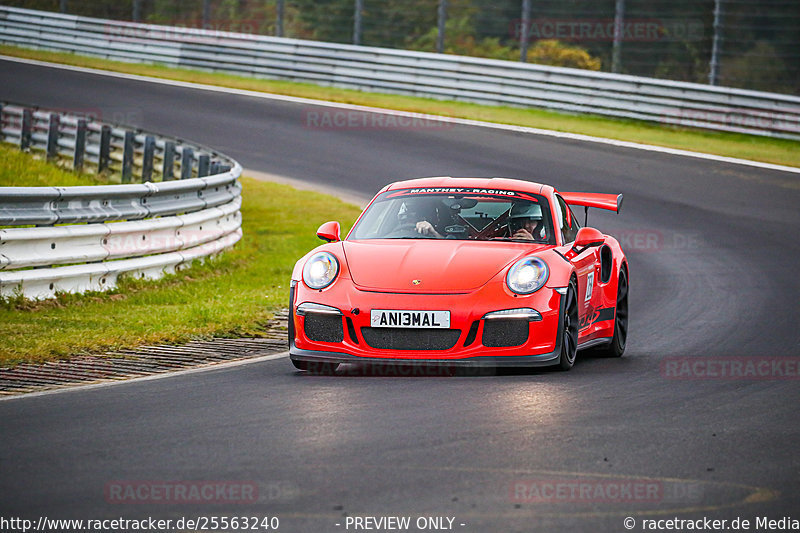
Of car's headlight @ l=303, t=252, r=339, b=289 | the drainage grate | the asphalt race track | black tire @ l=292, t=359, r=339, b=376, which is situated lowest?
the drainage grate

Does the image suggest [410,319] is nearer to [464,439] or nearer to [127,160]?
[464,439]

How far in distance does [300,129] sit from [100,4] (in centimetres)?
1277

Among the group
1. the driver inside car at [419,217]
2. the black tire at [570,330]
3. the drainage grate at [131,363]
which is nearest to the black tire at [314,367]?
the drainage grate at [131,363]

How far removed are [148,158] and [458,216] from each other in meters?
10.2

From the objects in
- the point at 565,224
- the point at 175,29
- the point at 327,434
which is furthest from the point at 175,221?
the point at 175,29

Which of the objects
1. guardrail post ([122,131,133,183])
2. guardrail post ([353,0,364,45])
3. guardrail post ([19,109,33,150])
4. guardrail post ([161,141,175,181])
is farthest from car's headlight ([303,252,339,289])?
guardrail post ([353,0,364,45])

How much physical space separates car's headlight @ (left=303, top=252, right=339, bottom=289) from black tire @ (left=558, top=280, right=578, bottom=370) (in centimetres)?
154

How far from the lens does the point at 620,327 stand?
31.3 ft

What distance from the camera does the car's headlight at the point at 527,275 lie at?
7.83 metres

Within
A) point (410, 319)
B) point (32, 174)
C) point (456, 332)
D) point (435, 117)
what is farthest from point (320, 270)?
point (435, 117)

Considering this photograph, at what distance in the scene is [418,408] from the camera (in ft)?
22.0

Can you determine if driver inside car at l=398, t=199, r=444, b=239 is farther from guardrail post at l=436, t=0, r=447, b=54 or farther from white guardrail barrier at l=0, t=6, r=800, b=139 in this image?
guardrail post at l=436, t=0, r=447, b=54

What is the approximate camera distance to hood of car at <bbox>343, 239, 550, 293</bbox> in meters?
7.82

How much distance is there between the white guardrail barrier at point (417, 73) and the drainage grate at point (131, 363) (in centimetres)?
1704
